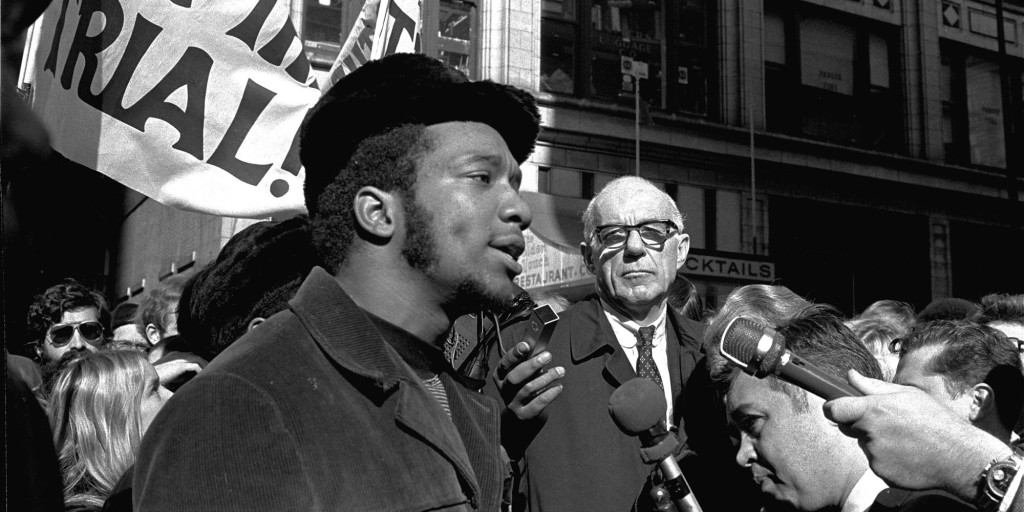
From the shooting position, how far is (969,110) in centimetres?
2284

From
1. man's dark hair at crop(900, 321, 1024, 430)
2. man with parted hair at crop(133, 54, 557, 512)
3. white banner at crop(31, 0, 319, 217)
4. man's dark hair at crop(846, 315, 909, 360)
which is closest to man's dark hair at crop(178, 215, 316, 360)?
man with parted hair at crop(133, 54, 557, 512)

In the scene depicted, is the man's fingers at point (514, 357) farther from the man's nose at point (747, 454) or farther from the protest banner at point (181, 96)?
the protest banner at point (181, 96)

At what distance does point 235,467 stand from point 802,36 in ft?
69.9

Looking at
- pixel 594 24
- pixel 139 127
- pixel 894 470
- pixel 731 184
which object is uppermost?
pixel 594 24

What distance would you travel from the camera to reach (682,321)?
4.20 metres

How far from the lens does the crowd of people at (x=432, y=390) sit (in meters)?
1.66

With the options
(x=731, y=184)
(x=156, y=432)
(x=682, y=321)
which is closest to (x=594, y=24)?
(x=731, y=184)

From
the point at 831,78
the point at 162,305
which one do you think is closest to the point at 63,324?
the point at 162,305

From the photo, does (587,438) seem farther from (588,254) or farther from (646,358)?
(588,254)

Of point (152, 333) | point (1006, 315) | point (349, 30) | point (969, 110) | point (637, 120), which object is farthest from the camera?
point (969, 110)

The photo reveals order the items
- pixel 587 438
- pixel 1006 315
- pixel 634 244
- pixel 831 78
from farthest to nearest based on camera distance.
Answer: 1. pixel 831 78
2. pixel 1006 315
3. pixel 634 244
4. pixel 587 438

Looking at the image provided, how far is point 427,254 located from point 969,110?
23.6 metres

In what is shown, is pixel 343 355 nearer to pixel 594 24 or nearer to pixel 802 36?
pixel 594 24

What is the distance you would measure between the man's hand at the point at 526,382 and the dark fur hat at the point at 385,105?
902 mm
